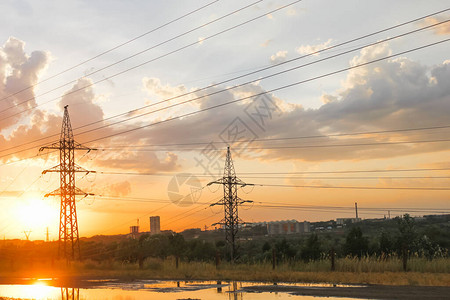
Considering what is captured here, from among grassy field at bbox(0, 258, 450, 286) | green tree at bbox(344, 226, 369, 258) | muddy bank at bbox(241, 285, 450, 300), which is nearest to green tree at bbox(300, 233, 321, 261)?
green tree at bbox(344, 226, 369, 258)

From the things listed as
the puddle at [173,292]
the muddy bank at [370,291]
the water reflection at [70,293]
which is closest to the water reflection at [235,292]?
the puddle at [173,292]

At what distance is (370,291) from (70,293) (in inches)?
557

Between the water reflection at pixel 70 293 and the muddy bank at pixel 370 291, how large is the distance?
7.76 m

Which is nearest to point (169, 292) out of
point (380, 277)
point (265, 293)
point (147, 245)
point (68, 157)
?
point (265, 293)

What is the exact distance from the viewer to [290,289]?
2231 cm

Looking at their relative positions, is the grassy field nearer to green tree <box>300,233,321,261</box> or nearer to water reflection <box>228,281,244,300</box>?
water reflection <box>228,281,244,300</box>

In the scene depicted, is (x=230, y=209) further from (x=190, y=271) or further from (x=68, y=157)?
(x=190, y=271)

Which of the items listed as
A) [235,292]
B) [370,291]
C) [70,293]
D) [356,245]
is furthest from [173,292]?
[356,245]

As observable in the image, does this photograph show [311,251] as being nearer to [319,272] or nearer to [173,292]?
[319,272]

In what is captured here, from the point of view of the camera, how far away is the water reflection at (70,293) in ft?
71.3

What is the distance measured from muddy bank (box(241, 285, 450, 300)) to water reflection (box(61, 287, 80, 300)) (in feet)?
25.5

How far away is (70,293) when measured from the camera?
23.6 metres

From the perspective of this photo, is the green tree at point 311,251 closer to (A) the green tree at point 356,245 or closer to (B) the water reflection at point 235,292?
(A) the green tree at point 356,245

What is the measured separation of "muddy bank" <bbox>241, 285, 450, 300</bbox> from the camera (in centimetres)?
1852
